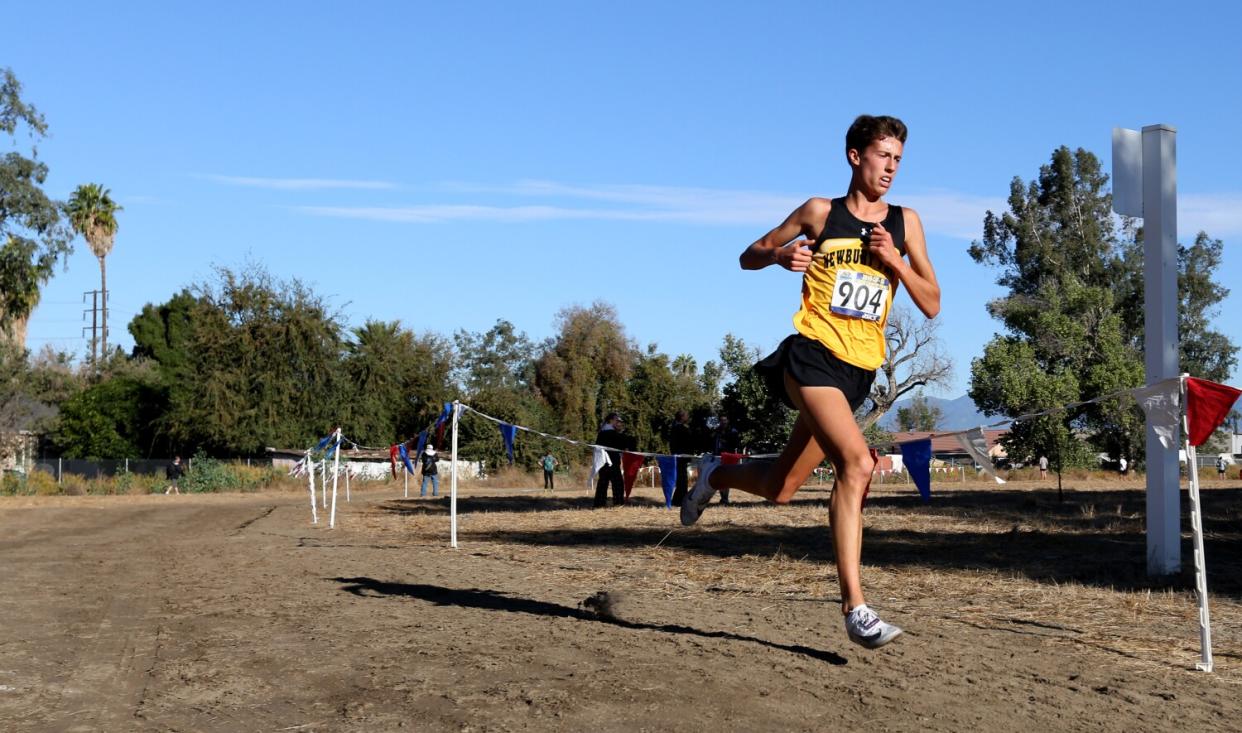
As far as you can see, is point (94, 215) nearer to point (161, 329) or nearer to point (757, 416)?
point (161, 329)

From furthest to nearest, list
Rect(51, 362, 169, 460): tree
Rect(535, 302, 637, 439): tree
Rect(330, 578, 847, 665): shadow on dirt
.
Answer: Rect(535, 302, 637, 439): tree < Rect(51, 362, 169, 460): tree < Rect(330, 578, 847, 665): shadow on dirt

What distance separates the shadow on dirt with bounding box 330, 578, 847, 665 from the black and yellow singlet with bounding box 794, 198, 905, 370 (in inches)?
53.2

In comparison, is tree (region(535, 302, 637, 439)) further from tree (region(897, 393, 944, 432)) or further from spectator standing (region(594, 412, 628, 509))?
tree (region(897, 393, 944, 432))

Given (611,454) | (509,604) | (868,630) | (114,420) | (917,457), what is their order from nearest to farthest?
1. (868,630)
2. (509,604)
3. (917,457)
4. (611,454)
5. (114,420)

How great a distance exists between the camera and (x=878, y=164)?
17.4ft

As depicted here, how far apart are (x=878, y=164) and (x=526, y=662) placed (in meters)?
2.63

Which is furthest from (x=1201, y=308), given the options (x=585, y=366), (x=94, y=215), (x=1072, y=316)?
(x=94, y=215)

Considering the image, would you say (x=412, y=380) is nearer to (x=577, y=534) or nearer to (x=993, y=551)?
(x=577, y=534)

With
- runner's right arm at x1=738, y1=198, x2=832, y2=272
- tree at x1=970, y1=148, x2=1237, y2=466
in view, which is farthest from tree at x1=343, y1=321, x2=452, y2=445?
runner's right arm at x1=738, y1=198, x2=832, y2=272

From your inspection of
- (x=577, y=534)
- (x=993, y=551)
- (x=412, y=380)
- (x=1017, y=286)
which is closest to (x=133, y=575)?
(x=577, y=534)

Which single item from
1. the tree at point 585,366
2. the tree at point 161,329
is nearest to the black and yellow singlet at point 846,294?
the tree at point 585,366

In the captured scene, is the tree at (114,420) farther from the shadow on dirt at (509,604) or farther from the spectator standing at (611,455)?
the shadow on dirt at (509,604)

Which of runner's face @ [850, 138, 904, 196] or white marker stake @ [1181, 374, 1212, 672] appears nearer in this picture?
white marker stake @ [1181, 374, 1212, 672]

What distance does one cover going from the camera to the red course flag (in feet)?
18.6
